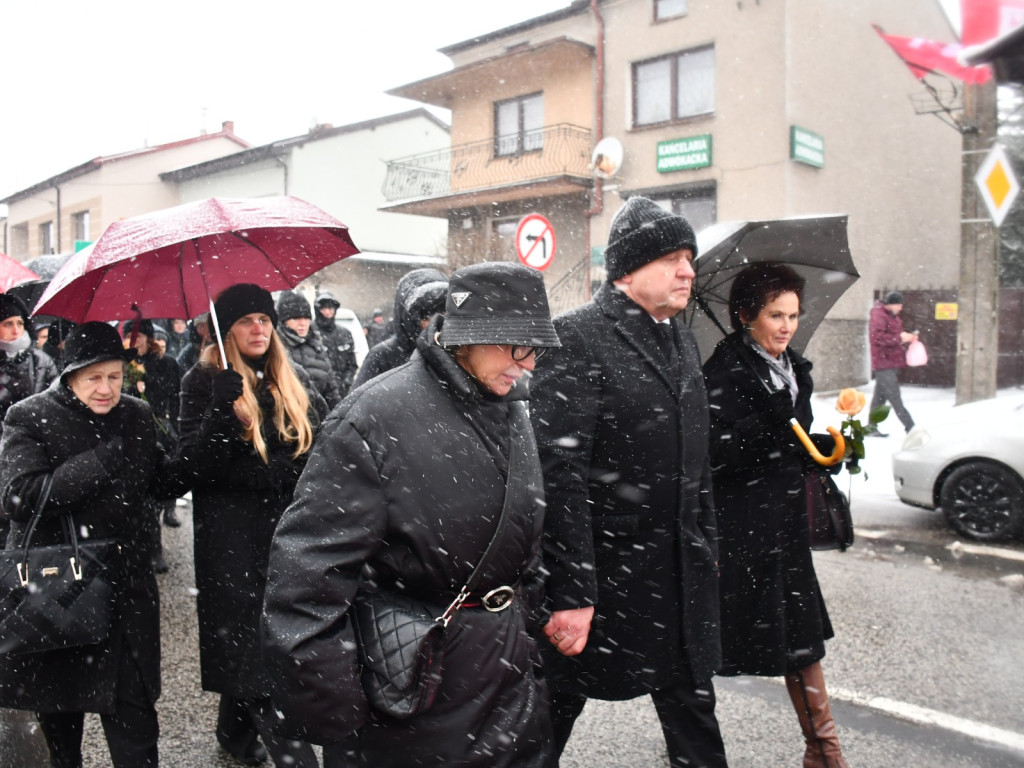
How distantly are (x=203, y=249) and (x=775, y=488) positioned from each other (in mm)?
2544

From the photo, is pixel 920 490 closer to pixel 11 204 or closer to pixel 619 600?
pixel 619 600

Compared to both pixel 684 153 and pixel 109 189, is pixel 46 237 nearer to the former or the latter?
pixel 109 189

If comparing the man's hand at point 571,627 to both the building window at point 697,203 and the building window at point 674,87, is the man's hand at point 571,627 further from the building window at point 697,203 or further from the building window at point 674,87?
the building window at point 674,87

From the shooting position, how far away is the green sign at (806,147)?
677 inches

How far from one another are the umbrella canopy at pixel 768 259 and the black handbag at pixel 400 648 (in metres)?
1.85

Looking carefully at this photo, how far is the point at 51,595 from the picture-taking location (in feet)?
9.62

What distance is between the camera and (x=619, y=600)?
285 cm

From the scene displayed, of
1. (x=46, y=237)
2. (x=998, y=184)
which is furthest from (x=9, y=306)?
(x=46, y=237)

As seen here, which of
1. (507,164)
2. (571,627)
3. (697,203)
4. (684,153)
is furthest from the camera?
(507,164)

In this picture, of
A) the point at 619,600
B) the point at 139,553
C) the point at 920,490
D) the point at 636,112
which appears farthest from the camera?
the point at 636,112

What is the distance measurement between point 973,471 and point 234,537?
5853 millimetres

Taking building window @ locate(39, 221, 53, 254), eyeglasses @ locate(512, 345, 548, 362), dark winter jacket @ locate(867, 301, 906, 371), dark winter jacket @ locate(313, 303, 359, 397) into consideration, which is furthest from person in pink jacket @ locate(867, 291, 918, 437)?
building window @ locate(39, 221, 53, 254)

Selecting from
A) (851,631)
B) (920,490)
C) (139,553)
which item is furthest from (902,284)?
(139,553)

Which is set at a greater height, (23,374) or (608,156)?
(608,156)
